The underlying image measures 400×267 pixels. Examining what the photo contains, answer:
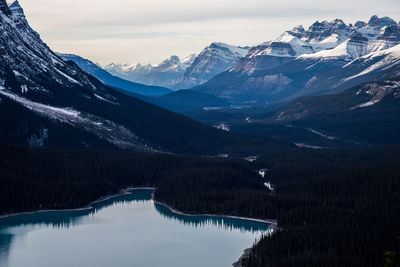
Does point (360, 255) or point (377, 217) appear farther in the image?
point (377, 217)

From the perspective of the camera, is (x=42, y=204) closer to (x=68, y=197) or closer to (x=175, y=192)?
(x=68, y=197)

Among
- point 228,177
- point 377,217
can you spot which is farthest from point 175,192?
point 377,217

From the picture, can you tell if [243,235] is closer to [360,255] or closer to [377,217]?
[377,217]

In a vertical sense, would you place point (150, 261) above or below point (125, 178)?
below

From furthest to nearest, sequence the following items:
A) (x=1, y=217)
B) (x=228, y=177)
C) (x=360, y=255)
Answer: (x=228, y=177) → (x=1, y=217) → (x=360, y=255)

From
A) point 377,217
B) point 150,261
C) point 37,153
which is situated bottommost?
point 150,261

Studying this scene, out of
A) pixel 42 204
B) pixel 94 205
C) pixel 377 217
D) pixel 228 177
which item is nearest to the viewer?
pixel 377 217
